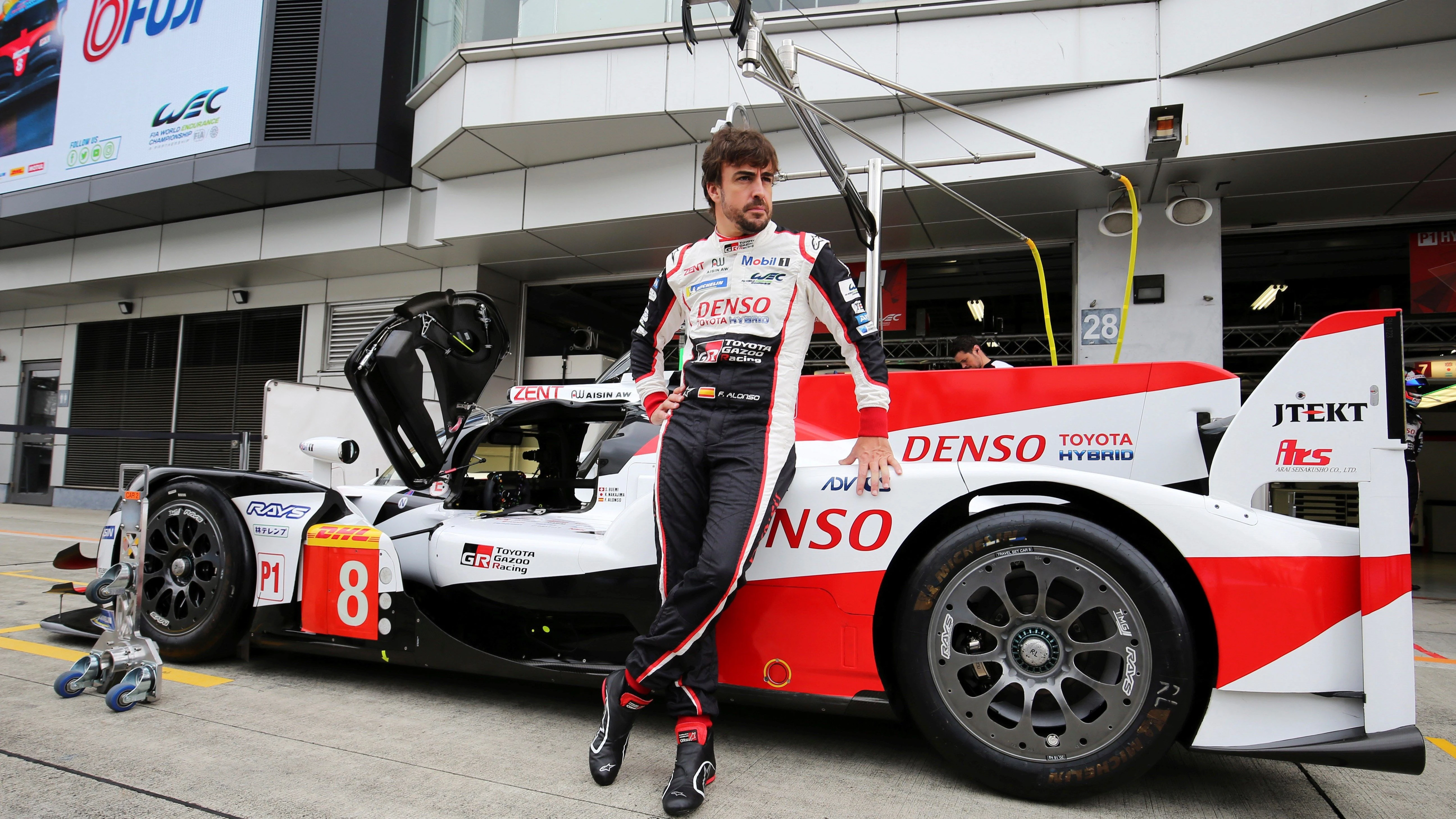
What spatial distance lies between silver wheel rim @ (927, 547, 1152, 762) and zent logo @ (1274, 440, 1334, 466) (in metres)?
0.52

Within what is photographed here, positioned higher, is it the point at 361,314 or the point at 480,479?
the point at 361,314

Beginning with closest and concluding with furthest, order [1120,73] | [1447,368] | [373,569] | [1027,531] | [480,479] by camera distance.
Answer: [1027,531] < [373,569] < [480,479] < [1120,73] < [1447,368]

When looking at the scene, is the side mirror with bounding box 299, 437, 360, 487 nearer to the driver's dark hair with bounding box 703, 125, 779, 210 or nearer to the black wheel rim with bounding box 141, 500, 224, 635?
the black wheel rim with bounding box 141, 500, 224, 635

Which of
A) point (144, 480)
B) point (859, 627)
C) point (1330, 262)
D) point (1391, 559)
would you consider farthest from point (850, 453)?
point (1330, 262)

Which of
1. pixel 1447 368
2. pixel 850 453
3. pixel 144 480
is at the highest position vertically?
pixel 1447 368

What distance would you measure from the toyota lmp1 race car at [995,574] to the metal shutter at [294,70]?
27.2ft

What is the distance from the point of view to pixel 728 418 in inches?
86.8

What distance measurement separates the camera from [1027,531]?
78.5 inches

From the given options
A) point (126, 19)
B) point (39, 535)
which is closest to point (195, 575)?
point (39, 535)

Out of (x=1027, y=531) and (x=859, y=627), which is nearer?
(x=1027, y=531)

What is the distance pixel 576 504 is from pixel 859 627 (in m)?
1.97

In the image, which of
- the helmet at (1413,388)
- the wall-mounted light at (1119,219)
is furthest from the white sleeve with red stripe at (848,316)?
the wall-mounted light at (1119,219)

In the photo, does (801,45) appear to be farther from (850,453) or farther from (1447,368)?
(1447,368)

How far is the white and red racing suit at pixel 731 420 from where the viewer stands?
2082mm
